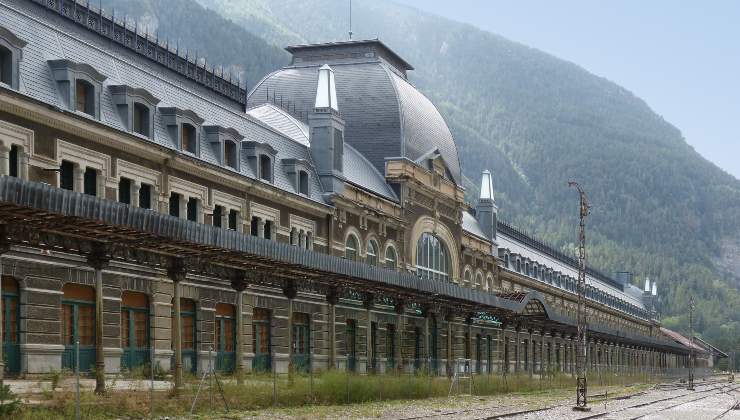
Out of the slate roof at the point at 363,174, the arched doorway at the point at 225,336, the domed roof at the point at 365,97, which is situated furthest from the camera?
the domed roof at the point at 365,97

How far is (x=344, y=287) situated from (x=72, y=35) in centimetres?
1359

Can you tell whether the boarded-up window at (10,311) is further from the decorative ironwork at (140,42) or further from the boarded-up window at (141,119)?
the decorative ironwork at (140,42)

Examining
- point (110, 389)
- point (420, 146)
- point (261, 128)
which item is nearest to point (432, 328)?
point (420, 146)

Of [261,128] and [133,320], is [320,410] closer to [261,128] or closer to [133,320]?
[133,320]

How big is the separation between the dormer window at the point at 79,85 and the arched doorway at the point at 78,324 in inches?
212

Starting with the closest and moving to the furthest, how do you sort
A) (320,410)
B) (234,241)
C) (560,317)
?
1. (234,241)
2. (320,410)
3. (560,317)

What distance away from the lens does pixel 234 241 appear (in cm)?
3344

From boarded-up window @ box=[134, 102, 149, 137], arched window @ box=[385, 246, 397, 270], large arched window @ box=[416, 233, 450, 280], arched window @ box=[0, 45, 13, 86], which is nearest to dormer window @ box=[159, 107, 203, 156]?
boarded-up window @ box=[134, 102, 149, 137]

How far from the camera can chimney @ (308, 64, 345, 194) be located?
5725cm

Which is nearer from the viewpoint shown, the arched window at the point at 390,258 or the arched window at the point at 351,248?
the arched window at the point at 351,248

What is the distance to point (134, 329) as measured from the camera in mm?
40531

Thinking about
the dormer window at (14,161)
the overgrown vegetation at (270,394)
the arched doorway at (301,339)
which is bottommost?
the overgrown vegetation at (270,394)

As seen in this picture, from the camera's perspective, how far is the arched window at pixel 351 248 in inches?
2315

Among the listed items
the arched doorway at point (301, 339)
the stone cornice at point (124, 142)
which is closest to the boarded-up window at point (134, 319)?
the stone cornice at point (124, 142)
